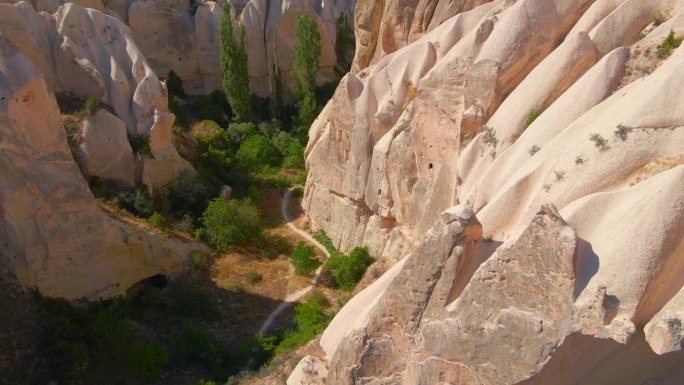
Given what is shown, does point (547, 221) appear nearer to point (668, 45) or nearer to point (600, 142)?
point (600, 142)

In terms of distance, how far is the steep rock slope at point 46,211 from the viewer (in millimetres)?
12281

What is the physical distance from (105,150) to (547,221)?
14.0m

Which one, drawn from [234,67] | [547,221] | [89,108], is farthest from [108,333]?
[234,67]

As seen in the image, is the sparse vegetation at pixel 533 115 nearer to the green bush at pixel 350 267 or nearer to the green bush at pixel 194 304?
the green bush at pixel 350 267

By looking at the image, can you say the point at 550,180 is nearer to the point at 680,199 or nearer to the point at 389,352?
the point at 680,199

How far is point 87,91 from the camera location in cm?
1822

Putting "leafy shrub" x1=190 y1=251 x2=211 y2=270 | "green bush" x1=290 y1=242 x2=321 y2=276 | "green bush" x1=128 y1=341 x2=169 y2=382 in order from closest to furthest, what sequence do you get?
"green bush" x1=128 y1=341 x2=169 y2=382 < "leafy shrub" x1=190 y1=251 x2=211 y2=270 < "green bush" x1=290 y1=242 x2=321 y2=276

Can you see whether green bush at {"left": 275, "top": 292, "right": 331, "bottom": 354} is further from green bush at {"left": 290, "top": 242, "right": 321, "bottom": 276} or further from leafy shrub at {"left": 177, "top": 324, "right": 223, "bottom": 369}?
leafy shrub at {"left": 177, "top": 324, "right": 223, "bottom": 369}

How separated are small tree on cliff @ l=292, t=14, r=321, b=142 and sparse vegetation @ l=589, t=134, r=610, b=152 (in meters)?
18.9

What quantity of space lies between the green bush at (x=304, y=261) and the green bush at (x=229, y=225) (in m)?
1.71

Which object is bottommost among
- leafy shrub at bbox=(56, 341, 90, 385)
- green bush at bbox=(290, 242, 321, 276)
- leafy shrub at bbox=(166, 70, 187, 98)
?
green bush at bbox=(290, 242, 321, 276)

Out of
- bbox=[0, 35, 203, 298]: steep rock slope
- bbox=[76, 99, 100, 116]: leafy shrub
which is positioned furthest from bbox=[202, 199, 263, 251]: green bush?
bbox=[76, 99, 100, 116]: leafy shrub

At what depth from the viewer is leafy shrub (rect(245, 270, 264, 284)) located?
635 inches

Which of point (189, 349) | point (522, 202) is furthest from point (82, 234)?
point (522, 202)
